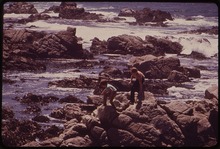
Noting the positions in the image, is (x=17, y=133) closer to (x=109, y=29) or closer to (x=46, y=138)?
(x=46, y=138)

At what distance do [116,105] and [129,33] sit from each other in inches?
126

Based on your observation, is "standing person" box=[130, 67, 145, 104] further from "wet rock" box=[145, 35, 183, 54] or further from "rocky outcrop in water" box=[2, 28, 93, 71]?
"rocky outcrop in water" box=[2, 28, 93, 71]

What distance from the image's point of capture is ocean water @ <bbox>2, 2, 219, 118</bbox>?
514 inches

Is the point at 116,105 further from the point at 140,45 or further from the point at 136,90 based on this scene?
the point at 140,45

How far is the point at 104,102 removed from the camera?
12234 mm

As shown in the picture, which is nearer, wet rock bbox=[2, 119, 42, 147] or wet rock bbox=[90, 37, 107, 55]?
wet rock bbox=[2, 119, 42, 147]

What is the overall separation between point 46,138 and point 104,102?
2.17 metres

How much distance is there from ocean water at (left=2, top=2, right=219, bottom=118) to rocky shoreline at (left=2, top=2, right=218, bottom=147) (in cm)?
22

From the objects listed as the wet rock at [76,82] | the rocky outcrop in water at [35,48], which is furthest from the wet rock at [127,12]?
the wet rock at [76,82]

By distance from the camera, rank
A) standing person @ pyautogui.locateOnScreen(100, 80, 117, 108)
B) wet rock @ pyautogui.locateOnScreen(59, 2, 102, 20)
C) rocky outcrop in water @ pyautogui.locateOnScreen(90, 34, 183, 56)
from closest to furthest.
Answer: standing person @ pyautogui.locateOnScreen(100, 80, 117, 108), wet rock @ pyautogui.locateOnScreen(59, 2, 102, 20), rocky outcrop in water @ pyautogui.locateOnScreen(90, 34, 183, 56)

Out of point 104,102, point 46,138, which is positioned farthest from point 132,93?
point 46,138

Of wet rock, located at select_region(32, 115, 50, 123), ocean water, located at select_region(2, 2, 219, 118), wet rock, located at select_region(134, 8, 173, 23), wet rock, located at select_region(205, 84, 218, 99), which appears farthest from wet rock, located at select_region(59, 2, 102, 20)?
wet rock, located at select_region(205, 84, 218, 99)

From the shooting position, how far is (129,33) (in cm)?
1435

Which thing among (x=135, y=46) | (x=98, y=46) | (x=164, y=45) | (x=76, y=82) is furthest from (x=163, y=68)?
(x=76, y=82)
